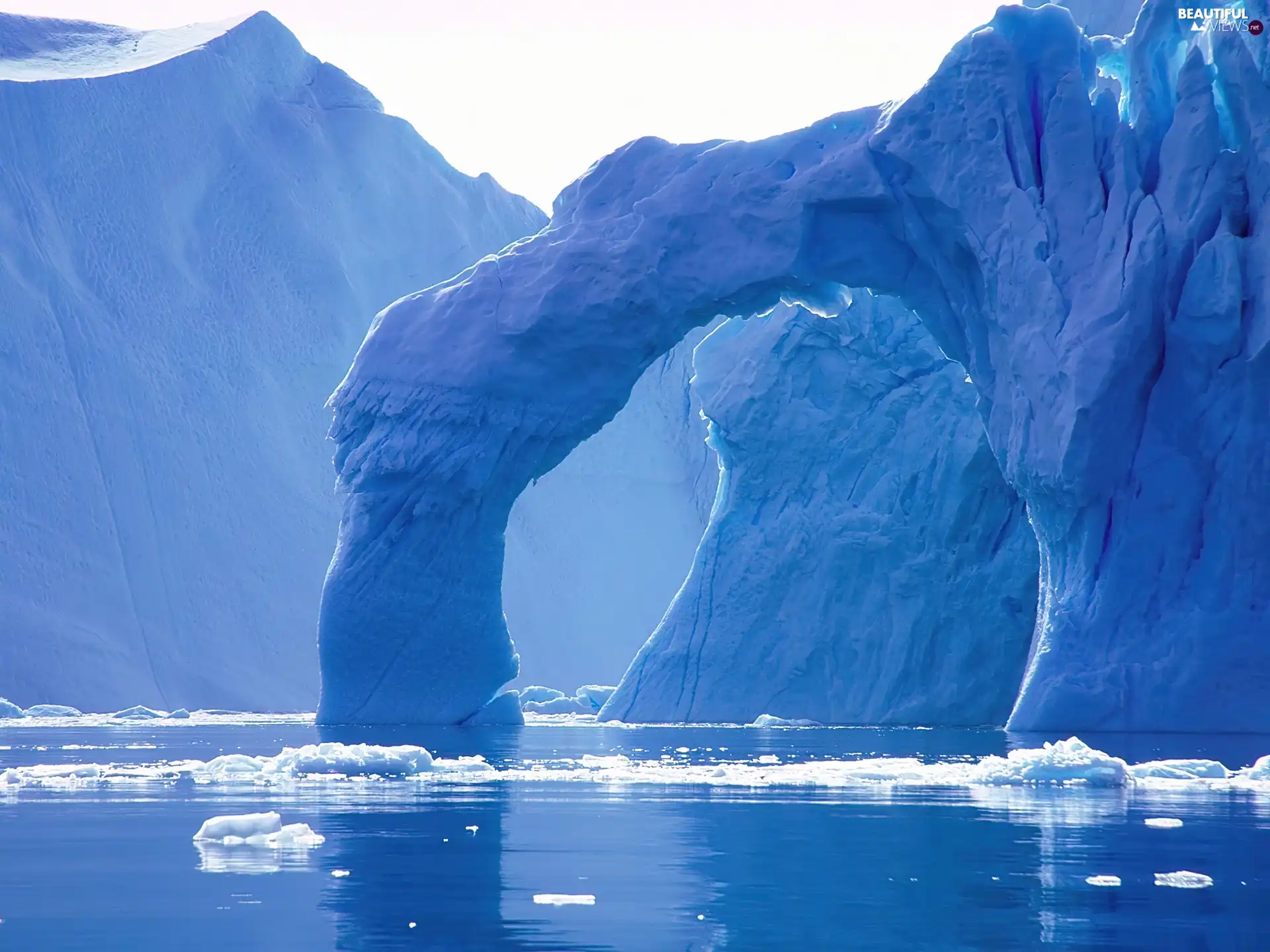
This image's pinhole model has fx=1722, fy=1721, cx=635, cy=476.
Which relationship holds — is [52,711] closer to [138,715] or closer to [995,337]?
[138,715]

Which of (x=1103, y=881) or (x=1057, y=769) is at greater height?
(x=1057, y=769)

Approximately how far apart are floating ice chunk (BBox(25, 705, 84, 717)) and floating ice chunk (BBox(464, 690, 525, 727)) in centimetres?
1171

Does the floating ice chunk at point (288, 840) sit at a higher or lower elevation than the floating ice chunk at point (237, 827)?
lower

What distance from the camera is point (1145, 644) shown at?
49.0ft

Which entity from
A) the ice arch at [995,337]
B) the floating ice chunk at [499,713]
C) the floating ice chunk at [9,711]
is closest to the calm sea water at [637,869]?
the ice arch at [995,337]

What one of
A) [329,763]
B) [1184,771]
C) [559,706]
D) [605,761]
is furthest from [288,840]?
[559,706]

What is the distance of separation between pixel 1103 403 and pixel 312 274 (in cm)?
2728

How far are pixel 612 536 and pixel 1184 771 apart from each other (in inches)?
1393

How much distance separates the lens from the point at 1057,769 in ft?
29.2

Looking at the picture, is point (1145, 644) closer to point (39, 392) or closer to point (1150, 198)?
point (1150, 198)

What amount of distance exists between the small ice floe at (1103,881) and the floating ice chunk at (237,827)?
255 centimetres

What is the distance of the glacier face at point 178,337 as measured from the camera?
33.7m

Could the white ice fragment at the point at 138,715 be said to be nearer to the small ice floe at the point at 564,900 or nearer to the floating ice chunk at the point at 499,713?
the floating ice chunk at the point at 499,713

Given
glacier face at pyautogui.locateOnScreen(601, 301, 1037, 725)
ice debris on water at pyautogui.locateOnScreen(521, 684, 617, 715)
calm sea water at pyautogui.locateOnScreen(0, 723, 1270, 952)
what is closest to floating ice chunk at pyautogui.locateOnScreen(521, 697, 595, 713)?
ice debris on water at pyautogui.locateOnScreen(521, 684, 617, 715)
